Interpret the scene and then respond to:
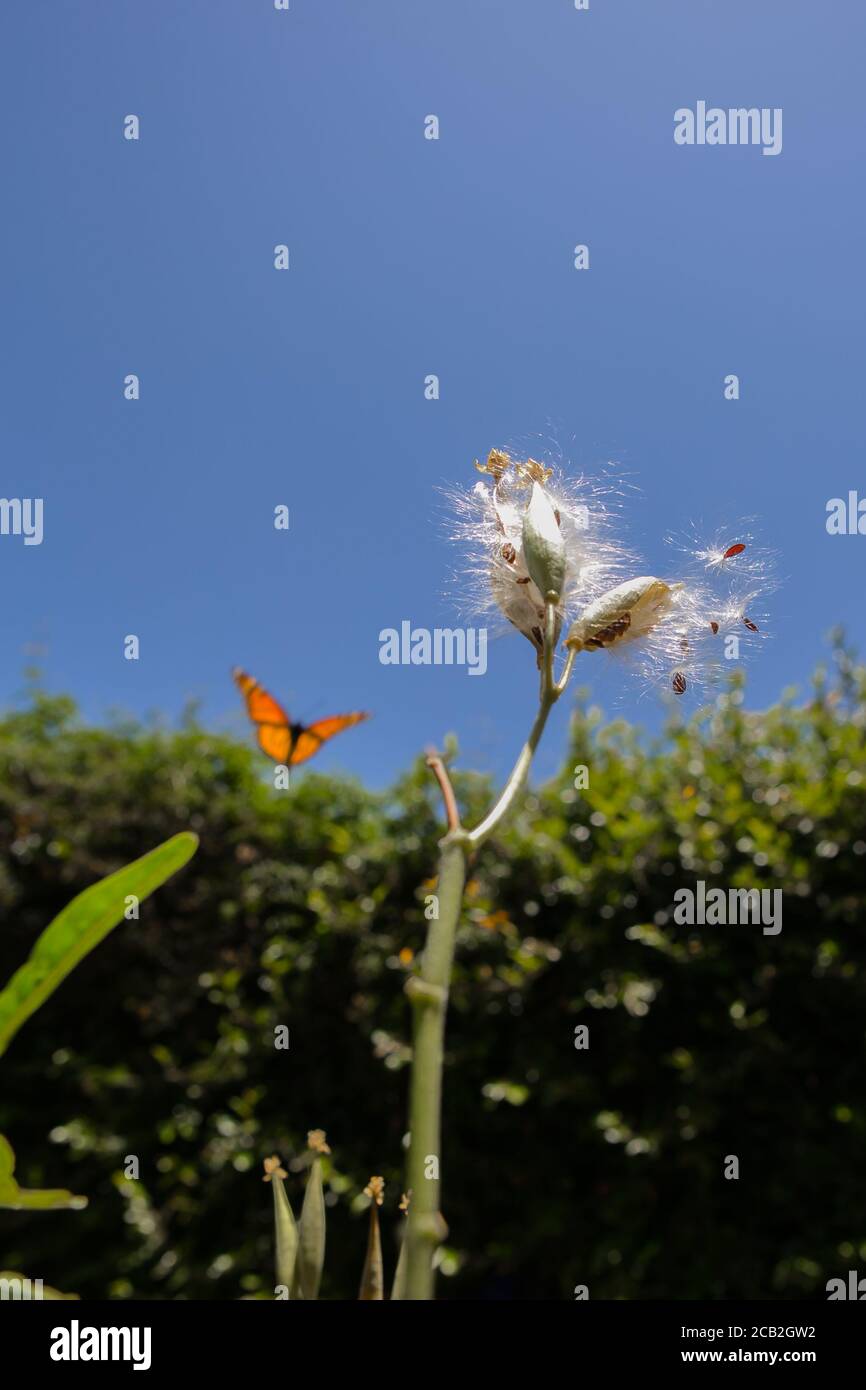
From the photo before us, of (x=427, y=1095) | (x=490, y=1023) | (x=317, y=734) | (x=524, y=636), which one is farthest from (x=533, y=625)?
(x=490, y=1023)

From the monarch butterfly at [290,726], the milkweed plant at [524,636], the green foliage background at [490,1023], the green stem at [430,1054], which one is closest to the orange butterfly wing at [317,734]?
the monarch butterfly at [290,726]

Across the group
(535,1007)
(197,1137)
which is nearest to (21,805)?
(197,1137)

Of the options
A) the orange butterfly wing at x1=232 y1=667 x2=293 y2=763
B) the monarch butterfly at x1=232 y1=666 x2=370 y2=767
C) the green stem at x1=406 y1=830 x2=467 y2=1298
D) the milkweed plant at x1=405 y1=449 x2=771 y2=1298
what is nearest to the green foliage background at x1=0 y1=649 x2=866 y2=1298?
the orange butterfly wing at x1=232 y1=667 x2=293 y2=763

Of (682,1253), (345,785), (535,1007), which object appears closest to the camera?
(682,1253)

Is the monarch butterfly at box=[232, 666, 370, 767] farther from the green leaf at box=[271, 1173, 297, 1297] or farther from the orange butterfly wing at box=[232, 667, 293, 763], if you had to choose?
the green leaf at box=[271, 1173, 297, 1297]

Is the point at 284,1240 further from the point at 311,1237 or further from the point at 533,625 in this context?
the point at 533,625
